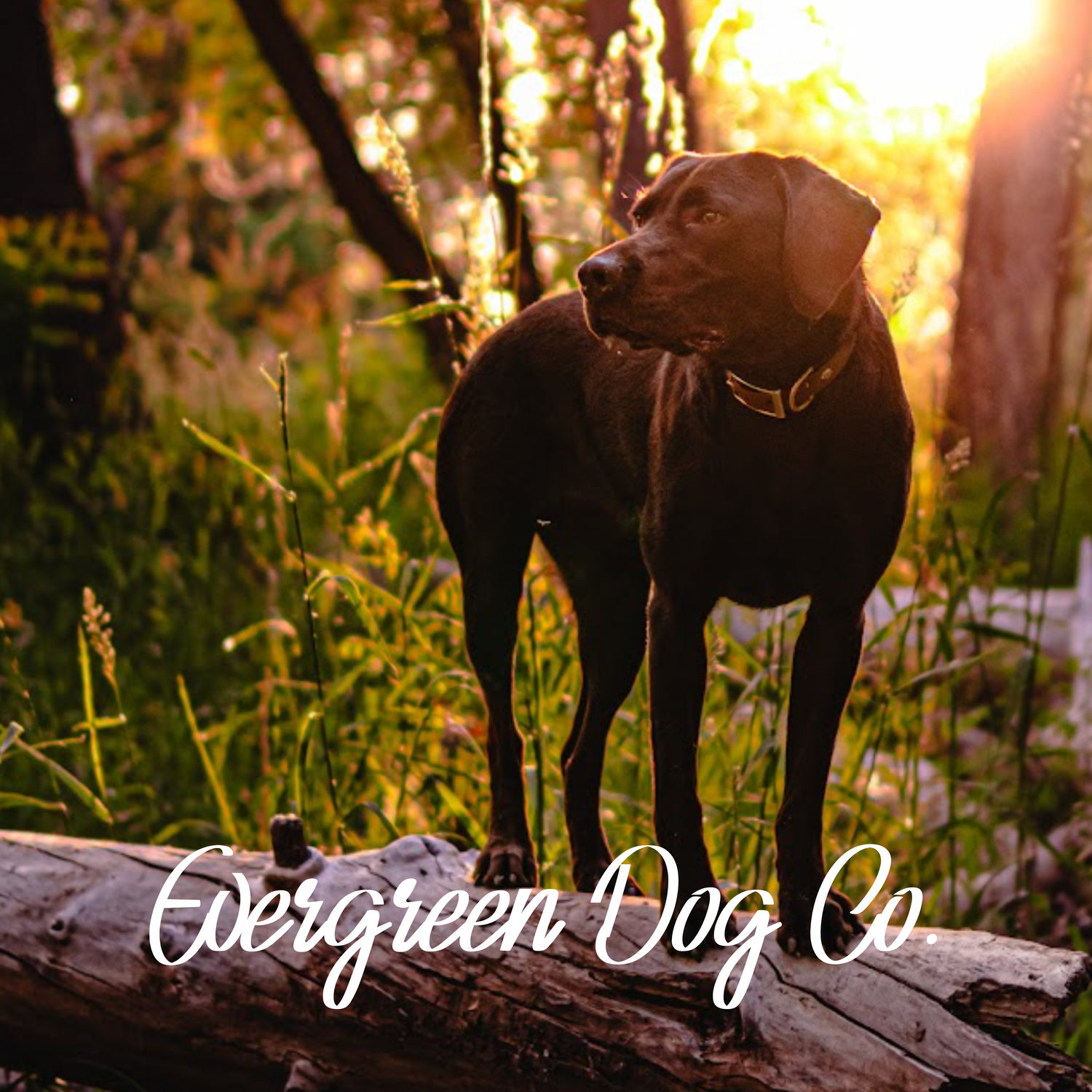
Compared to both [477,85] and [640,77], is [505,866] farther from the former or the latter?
Result: [477,85]

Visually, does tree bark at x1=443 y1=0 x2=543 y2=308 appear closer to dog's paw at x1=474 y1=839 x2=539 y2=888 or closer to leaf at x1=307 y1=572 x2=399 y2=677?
leaf at x1=307 y1=572 x2=399 y2=677

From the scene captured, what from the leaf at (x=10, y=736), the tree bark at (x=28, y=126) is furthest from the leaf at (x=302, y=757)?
the tree bark at (x=28, y=126)

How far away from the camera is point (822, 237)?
2.45 m

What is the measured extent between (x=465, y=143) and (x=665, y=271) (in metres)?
7.14

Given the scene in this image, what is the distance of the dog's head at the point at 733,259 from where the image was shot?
8.03 feet

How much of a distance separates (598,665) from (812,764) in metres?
0.75

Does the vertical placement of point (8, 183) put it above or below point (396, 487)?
above

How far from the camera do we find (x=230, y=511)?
6.05 meters

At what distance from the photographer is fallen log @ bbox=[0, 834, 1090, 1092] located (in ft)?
8.18

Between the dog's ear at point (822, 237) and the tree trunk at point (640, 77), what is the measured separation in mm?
2667

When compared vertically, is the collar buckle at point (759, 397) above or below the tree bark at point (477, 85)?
below

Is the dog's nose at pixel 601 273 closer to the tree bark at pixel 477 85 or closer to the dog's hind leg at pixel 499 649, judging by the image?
the dog's hind leg at pixel 499 649

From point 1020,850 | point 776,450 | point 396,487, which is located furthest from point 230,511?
point 776,450

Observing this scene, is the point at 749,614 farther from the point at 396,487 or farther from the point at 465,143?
the point at 465,143
